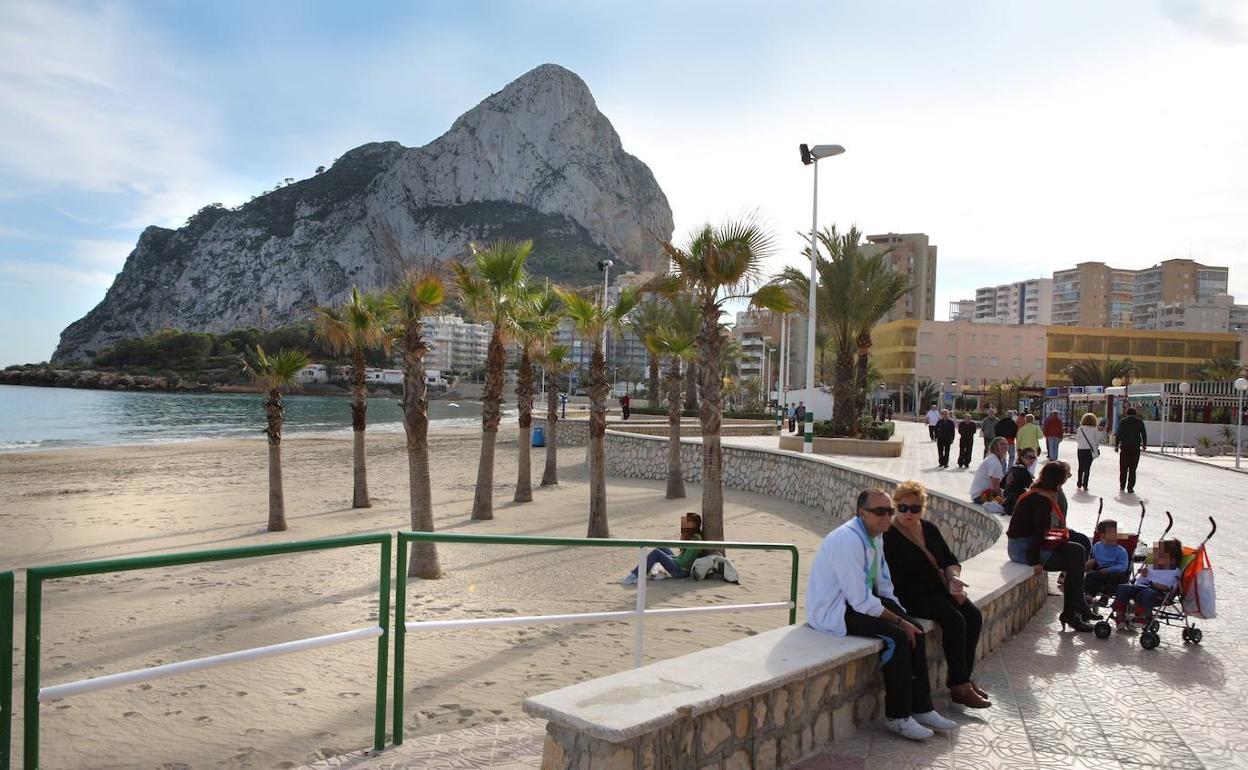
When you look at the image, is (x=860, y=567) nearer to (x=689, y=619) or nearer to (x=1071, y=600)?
(x=1071, y=600)

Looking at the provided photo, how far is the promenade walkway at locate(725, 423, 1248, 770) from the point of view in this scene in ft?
12.6

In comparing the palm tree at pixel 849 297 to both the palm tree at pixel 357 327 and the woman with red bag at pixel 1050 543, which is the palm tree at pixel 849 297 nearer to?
the palm tree at pixel 357 327

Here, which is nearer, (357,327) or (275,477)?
(275,477)

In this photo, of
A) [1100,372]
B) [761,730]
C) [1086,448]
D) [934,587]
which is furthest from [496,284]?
Answer: [1100,372]

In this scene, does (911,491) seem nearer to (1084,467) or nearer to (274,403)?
(1084,467)

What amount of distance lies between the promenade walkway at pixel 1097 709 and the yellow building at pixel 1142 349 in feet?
260

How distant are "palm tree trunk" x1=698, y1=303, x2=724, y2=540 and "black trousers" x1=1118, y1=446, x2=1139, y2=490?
7.27 meters

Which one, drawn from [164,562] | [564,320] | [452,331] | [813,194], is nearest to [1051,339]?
[813,194]

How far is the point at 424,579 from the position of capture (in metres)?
9.95

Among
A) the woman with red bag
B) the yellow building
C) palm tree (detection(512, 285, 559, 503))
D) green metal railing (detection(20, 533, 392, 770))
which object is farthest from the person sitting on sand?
the yellow building

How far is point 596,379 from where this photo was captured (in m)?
16.7

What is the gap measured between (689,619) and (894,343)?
76531 millimetres

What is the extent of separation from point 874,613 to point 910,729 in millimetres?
542

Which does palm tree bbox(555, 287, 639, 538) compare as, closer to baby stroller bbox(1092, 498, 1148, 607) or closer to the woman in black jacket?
baby stroller bbox(1092, 498, 1148, 607)
